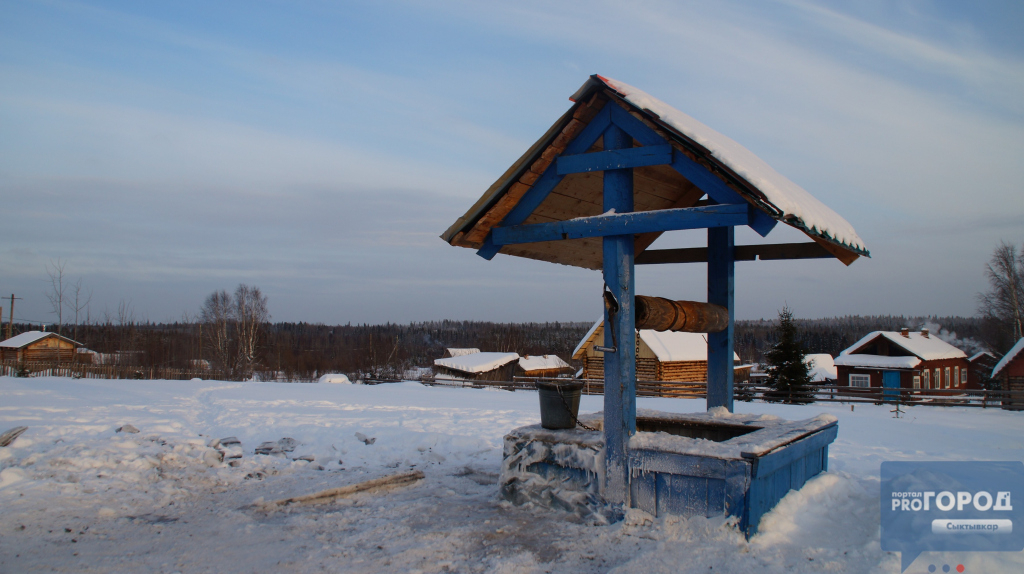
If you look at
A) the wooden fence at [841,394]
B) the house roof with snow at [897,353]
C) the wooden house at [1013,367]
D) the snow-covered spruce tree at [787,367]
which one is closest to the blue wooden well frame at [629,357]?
the wooden fence at [841,394]

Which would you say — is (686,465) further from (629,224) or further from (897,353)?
(897,353)

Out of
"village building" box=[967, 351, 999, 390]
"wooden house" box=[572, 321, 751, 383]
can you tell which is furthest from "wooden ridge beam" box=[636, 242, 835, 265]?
"village building" box=[967, 351, 999, 390]

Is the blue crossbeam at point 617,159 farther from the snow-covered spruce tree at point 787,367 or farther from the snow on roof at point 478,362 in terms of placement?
the snow on roof at point 478,362

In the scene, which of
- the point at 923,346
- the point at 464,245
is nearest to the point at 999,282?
the point at 923,346

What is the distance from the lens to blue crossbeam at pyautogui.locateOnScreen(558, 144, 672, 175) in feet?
18.2

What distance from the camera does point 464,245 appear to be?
6.48m

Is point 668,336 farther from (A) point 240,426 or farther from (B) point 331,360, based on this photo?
(B) point 331,360

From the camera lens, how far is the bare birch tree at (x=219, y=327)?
43.7 metres

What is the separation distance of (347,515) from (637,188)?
4.74m

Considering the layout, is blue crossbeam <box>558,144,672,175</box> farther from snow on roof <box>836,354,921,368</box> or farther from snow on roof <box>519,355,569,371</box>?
snow on roof <box>519,355,569,371</box>

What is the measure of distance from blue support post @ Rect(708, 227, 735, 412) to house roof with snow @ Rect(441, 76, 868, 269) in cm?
88

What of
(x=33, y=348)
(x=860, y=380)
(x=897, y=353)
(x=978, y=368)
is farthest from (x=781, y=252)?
(x=33, y=348)

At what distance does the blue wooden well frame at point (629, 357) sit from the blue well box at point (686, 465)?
0.01m

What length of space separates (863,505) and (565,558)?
9.22ft
